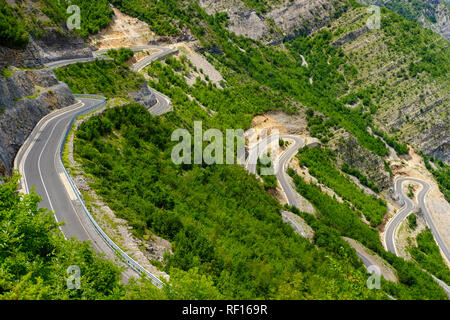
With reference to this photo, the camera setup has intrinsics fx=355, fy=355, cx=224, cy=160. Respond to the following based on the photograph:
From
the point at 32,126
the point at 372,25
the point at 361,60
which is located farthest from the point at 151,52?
the point at 372,25

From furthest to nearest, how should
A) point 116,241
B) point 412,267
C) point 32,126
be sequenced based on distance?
point 412,267 < point 32,126 < point 116,241

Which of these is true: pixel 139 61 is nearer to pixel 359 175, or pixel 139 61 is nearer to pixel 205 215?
pixel 205 215

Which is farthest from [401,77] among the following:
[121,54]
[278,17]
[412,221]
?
[121,54]

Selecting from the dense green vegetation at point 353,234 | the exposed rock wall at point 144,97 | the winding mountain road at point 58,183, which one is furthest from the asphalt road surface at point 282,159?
the winding mountain road at point 58,183

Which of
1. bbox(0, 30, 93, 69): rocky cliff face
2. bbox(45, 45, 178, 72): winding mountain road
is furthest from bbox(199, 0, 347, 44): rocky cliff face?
bbox(0, 30, 93, 69): rocky cliff face

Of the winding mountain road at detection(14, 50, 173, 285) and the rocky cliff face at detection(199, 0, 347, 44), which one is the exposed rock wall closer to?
the winding mountain road at detection(14, 50, 173, 285)

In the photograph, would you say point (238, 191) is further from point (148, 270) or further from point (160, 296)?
point (160, 296)
